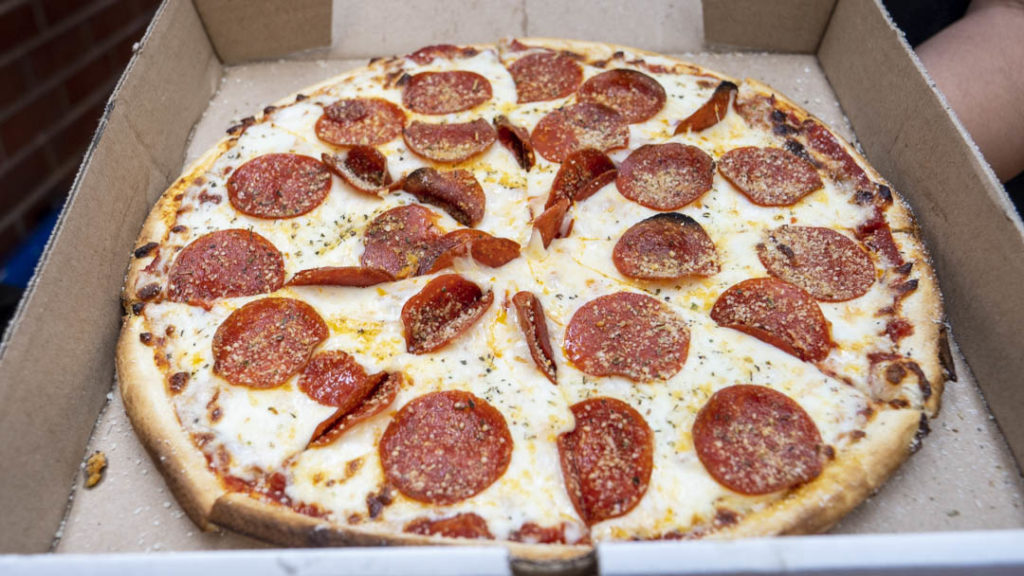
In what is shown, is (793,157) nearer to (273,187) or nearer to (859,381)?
(859,381)

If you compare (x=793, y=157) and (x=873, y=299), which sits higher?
(x=793, y=157)

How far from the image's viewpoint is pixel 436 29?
3.68 metres

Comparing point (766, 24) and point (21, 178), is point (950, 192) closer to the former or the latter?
point (766, 24)

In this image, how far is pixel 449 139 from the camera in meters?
2.88

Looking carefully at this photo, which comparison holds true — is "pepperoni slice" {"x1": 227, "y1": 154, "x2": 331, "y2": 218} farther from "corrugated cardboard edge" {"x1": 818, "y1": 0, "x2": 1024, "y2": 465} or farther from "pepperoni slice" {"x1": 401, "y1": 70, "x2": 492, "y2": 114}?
"corrugated cardboard edge" {"x1": 818, "y1": 0, "x2": 1024, "y2": 465}

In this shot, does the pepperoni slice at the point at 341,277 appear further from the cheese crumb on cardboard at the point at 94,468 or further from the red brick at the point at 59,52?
the red brick at the point at 59,52

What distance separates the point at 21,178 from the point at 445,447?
10.8 feet

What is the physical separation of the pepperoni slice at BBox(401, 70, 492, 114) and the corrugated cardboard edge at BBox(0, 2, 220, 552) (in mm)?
962

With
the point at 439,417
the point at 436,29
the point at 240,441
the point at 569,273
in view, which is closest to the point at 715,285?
the point at 569,273

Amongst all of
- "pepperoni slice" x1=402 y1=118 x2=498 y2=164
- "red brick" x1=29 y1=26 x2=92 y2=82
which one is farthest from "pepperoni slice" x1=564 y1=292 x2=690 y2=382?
"red brick" x1=29 y1=26 x2=92 y2=82

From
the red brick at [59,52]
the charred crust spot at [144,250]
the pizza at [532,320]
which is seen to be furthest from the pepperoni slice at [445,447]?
the red brick at [59,52]

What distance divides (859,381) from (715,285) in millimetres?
500

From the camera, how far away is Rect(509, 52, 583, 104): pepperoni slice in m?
3.14

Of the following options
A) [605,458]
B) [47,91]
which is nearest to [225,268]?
[605,458]
